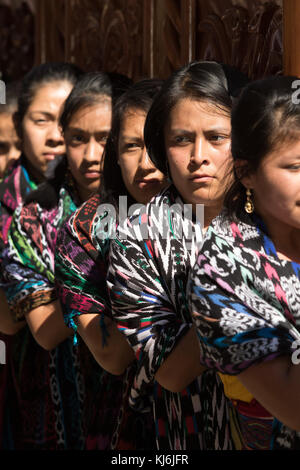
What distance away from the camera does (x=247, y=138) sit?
1.70m

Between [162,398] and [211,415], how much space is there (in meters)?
0.19

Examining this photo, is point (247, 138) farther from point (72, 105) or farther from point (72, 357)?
point (72, 357)

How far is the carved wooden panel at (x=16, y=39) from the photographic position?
13.8ft

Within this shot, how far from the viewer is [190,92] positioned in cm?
204

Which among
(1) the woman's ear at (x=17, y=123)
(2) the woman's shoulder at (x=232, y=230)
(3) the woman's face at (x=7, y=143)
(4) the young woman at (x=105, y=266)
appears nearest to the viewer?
(2) the woman's shoulder at (x=232, y=230)

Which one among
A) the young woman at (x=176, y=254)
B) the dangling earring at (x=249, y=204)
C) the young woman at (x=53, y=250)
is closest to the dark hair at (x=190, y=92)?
the young woman at (x=176, y=254)

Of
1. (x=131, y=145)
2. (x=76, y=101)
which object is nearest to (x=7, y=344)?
(x=76, y=101)

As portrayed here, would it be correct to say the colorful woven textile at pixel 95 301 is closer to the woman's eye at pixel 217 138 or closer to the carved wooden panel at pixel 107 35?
the woman's eye at pixel 217 138

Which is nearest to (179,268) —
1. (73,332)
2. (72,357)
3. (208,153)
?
(208,153)

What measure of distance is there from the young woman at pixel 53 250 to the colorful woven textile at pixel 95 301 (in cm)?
17

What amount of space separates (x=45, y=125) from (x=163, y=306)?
121 cm

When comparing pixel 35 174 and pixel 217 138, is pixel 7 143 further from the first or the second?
pixel 217 138

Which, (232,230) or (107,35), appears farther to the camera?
(107,35)

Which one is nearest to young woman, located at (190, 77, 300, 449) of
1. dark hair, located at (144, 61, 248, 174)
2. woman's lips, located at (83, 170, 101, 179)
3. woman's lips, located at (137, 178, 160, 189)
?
dark hair, located at (144, 61, 248, 174)
